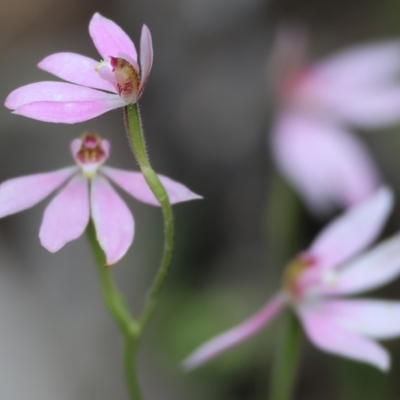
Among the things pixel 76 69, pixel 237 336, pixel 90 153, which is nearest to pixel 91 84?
pixel 76 69

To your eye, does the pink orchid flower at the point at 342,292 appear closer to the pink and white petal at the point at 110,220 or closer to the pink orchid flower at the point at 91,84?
the pink and white petal at the point at 110,220

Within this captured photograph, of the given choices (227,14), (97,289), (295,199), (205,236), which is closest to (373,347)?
(295,199)

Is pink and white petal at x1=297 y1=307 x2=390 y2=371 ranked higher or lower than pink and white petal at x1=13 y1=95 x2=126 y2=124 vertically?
lower

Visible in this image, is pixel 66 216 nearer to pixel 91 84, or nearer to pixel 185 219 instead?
pixel 91 84

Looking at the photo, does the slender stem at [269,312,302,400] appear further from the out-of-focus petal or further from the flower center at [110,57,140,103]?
the out-of-focus petal

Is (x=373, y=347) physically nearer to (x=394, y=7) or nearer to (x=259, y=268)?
(x=259, y=268)

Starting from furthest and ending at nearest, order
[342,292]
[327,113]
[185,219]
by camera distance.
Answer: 1. [185,219]
2. [327,113]
3. [342,292]

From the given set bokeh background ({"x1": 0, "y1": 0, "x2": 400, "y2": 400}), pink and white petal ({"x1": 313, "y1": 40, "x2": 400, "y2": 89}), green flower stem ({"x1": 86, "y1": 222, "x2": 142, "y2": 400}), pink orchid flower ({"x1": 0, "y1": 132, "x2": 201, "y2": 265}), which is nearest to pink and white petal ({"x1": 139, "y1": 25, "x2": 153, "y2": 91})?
pink orchid flower ({"x1": 0, "y1": 132, "x2": 201, "y2": 265})
